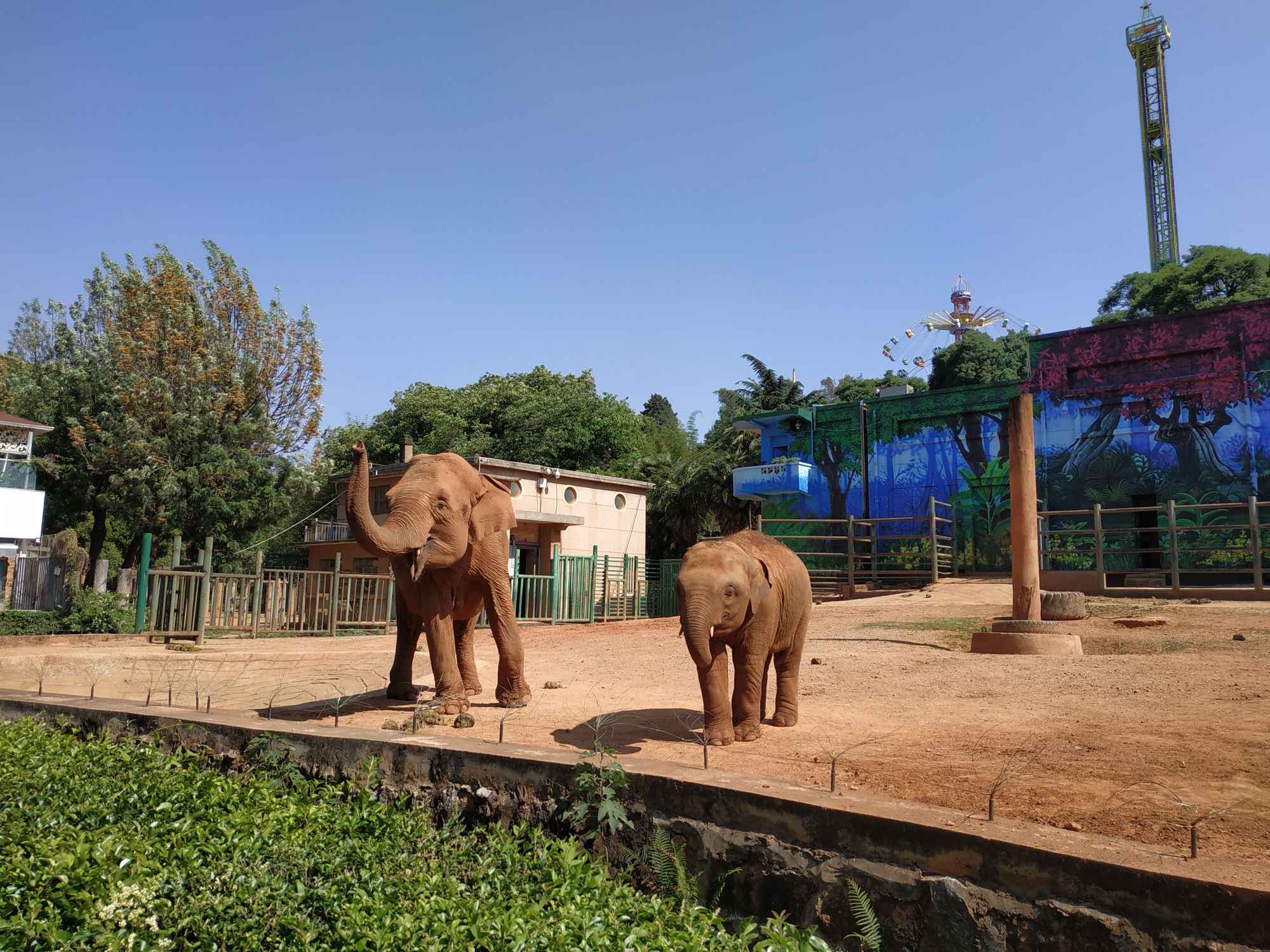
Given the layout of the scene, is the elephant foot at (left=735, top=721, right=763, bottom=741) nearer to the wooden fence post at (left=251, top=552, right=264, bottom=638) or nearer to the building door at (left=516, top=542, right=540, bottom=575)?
the wooden fence post at (left=251, top=552, right=264, bottom=638)

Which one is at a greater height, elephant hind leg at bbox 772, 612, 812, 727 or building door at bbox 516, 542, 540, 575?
building door at bbox 516, 542, 540, 575

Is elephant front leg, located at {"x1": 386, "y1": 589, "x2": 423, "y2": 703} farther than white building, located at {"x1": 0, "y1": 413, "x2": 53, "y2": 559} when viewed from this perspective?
No

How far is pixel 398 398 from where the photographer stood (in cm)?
4656

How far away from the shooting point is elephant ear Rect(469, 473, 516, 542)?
8672 millimetres

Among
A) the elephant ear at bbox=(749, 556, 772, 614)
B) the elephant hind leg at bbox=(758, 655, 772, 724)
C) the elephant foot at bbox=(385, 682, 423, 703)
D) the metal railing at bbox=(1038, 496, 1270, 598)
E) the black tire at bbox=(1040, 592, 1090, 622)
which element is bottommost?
the elephant foot at bbox=(385, 682, 423, 703)

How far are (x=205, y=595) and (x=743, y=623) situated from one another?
12.1 m

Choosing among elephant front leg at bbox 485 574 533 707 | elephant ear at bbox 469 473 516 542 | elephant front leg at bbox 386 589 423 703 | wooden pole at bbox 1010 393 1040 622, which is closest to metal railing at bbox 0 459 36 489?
elephant front leg at bbox 386 589 423 703

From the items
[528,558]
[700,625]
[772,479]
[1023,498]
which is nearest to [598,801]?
[700,625]

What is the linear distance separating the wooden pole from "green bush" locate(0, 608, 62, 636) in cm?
1799

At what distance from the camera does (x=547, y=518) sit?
2873cm

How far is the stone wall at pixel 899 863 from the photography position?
3.07 m

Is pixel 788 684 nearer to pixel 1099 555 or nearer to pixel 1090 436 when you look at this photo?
pixel 1099 555

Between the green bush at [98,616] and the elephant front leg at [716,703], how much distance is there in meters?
14.4

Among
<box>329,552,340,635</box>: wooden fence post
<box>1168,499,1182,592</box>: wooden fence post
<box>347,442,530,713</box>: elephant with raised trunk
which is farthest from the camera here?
<box>329,552,340,635</box>: wooden fence post
